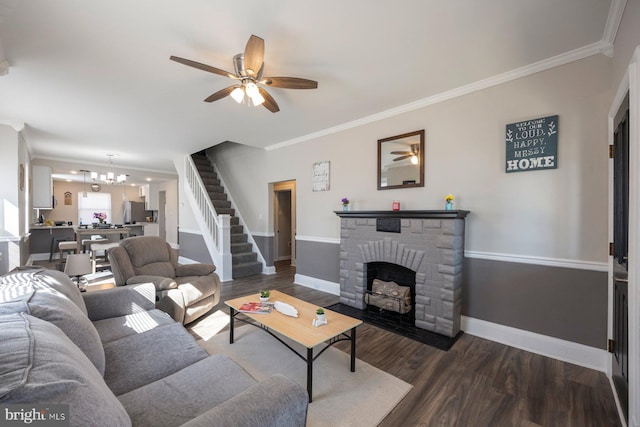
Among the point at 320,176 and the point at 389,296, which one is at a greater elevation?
the point at 320,176

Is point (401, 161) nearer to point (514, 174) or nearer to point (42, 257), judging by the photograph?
point (514, 174)

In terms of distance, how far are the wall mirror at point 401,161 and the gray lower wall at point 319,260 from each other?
4.60ft

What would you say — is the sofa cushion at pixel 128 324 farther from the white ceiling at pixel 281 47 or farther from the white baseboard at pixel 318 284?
the white baseboard at pixel 318 284

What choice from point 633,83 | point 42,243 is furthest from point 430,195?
point 42,243

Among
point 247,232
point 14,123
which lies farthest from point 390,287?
point 14,123

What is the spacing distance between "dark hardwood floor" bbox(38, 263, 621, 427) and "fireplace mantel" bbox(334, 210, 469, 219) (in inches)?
52.8

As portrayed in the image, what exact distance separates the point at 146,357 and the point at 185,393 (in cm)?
54

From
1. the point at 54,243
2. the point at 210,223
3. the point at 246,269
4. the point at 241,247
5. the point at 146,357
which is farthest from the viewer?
the point at 54,243

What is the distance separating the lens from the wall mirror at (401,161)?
11.4ft

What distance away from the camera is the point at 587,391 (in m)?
2.09

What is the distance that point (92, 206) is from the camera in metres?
11.0

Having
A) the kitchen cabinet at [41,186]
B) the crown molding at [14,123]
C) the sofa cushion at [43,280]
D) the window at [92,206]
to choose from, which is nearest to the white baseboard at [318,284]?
the sofa cushion at [43,280]

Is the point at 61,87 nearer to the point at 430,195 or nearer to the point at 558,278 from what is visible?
the point at 430,195

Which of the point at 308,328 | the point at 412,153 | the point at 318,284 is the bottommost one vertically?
Result: the point at 318,284
